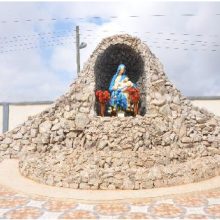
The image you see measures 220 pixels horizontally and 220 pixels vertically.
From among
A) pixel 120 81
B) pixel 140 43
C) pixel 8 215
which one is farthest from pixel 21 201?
pixel 140 43

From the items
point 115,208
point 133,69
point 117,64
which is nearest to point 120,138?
point 115,208

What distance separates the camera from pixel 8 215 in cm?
504

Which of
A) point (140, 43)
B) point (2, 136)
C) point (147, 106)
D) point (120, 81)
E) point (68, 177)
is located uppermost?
point (140, 43)

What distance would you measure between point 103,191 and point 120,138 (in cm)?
220

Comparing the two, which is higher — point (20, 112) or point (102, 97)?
point (102, 97)

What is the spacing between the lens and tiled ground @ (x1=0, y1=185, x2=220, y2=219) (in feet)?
16.2

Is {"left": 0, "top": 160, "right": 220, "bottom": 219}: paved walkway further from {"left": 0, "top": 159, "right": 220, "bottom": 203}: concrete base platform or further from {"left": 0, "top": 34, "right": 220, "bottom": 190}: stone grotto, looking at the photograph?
{"left": 0, "top": 34, "right": 220, "bottom": 190}: stone grotto

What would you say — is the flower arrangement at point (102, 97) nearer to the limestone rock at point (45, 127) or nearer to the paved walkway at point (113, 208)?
the limestone rock at point (45, 127)

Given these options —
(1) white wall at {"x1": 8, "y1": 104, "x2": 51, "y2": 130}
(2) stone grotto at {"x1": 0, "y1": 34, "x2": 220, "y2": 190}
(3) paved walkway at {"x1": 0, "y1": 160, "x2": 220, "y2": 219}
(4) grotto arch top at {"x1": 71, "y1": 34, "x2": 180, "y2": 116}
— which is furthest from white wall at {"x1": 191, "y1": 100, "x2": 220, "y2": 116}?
(1) white wall at {"x1": 8, "y1": 104, "x2": 51, "y2": 130}

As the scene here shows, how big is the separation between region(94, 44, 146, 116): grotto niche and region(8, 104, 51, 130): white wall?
4.00 meters

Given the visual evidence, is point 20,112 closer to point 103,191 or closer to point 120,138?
point 120,138

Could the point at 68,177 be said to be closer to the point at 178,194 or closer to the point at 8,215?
the point at 8,215

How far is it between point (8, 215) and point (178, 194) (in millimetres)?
4144

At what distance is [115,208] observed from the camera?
5.39 meters
